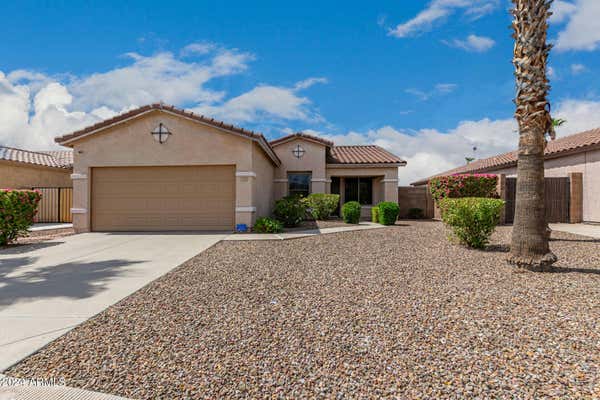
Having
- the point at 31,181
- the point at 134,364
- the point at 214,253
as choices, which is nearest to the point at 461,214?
the point at 214,253

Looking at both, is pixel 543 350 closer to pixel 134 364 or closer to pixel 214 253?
pixel 134 364

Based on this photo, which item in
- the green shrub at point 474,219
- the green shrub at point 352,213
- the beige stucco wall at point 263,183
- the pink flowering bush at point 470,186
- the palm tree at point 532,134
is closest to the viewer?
A: the palm tree at point 532,134

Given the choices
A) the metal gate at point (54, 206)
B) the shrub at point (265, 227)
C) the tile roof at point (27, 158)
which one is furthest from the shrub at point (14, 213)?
the tile roof at point (27, 158)

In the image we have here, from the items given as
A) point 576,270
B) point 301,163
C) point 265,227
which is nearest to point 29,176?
point 265,227

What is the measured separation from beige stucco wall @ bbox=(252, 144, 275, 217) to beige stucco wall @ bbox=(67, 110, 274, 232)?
678mm

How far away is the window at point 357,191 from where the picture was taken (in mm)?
18625

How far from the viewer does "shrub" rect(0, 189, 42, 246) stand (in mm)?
8602

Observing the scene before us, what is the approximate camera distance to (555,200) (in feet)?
46.5

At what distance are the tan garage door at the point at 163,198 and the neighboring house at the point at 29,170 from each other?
7.98 m

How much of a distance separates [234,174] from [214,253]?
14.8 ft

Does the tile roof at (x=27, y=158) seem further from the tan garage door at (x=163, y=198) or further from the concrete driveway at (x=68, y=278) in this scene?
the concrete driveway at (x=68, y=278)

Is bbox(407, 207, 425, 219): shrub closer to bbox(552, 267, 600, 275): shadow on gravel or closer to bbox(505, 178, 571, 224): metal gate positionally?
bbox(505, 178, 571, 224): metal gate

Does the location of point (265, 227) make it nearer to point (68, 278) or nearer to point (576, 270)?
point (68, 278)

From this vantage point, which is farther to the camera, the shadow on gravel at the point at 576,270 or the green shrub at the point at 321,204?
the green shrub at the point at 321,204
